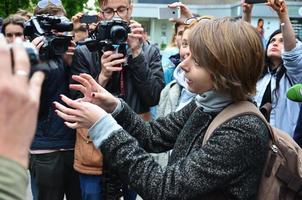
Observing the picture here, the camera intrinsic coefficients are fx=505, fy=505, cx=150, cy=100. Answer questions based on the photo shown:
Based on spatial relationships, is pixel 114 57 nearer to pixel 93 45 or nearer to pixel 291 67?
pixel 93 45

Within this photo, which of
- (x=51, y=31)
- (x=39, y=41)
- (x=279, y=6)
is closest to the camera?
(x=39, y=41)

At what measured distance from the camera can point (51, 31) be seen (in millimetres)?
3109

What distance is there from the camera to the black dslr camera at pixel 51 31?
9.87 ft

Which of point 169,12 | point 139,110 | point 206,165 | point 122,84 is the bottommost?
point 139,110

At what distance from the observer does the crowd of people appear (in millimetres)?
979

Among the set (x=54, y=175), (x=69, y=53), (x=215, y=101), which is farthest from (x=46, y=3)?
(x=215, y=101)

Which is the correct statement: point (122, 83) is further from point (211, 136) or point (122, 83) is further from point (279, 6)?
point (211, 136)

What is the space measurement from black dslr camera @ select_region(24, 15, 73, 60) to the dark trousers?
2.71 ft

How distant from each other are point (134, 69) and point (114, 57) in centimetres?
30

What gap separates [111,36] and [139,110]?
2.13 ft

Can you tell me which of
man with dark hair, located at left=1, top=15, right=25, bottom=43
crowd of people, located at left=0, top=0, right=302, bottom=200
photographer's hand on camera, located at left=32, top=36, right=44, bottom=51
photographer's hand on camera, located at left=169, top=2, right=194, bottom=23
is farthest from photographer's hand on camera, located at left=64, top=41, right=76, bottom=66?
photographer's hand on camera, located at left=169, top=2, right=194, bottom=23

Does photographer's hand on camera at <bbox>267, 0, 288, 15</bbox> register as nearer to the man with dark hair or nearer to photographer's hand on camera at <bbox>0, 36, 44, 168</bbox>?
the man with dark hair

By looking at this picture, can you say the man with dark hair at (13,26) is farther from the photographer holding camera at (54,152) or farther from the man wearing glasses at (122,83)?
the man wearing glasses at (122,83)

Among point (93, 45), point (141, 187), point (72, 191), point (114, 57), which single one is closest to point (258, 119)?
point (141, 187)
